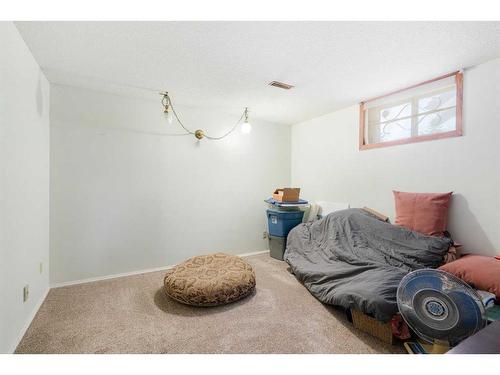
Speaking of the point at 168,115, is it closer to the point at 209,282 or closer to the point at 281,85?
the point at 281,85

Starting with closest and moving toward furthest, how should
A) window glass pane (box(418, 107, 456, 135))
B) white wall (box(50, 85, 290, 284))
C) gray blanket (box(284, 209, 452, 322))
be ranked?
gray blanket (box(284, 209, 452, 322)) → window glass pane (box(418, 107, 456, 135)) → white wall (box(50, 85, 290, 284))

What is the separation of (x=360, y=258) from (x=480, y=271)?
2.82ft

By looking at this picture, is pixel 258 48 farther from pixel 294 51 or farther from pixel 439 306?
pixel 439 306

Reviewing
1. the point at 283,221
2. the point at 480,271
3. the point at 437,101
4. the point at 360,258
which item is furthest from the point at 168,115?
the point at 480,271

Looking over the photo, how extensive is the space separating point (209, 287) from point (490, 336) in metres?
1.80

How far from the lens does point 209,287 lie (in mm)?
2100

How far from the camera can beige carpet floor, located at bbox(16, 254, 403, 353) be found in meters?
1.58

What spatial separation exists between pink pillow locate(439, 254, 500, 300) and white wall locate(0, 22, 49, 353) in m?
3.07

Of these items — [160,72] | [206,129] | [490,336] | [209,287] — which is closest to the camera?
[490,336]

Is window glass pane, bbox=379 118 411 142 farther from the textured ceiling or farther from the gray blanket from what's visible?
the gray blanket

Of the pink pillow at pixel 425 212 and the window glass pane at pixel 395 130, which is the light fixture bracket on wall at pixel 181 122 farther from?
the pink pillow at pixel 425 212

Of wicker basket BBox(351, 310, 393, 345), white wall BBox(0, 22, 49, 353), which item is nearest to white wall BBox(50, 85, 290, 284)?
white wall BBox(0, 22, 49, 353)

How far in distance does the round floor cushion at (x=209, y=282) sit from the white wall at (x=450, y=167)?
1.89 metres

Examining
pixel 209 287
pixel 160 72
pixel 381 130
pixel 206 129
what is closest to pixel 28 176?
pixel 160 72
